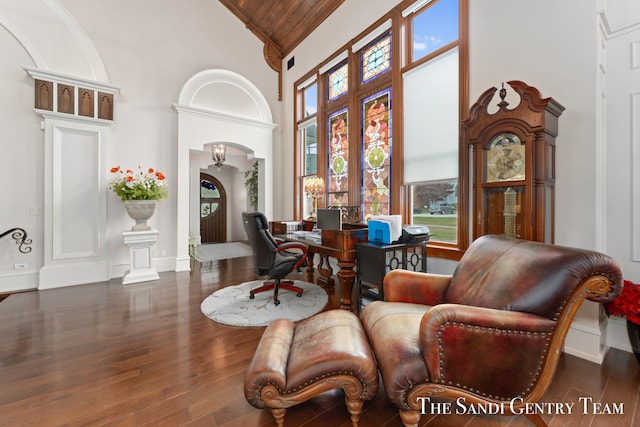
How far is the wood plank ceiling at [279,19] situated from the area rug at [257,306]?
492 cm

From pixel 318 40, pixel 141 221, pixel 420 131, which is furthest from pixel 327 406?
pixel 318 40

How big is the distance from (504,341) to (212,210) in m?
9.41

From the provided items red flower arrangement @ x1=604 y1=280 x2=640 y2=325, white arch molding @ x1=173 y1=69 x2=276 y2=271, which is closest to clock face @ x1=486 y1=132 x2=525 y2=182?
red flower arrangement @ x1=604 y1=280 x2=640 y2=325

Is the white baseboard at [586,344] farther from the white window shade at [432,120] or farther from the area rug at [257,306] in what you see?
the area rug at [257,306]

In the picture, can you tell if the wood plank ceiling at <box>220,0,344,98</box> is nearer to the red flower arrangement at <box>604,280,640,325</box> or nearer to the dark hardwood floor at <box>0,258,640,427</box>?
the red flower arrangement at <box>604,280,640,325</box>

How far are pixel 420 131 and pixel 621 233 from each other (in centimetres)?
213

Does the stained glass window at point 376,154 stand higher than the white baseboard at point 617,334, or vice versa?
the stained glass window at point 376,154

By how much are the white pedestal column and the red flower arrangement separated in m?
5.44

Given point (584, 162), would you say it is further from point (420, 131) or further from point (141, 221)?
point (141, 221)

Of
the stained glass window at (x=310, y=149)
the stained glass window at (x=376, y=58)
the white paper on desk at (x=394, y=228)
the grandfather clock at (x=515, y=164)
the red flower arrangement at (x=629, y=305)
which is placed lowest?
the red flower arrangement at (x=629, y=305)

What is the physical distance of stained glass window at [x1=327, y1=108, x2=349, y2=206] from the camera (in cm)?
462

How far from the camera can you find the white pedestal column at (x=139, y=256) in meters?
4.06

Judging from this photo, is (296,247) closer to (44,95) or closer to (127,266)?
(127,266)

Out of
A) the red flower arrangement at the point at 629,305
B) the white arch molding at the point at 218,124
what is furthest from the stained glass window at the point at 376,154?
the white arch molding at the point at 218,124
